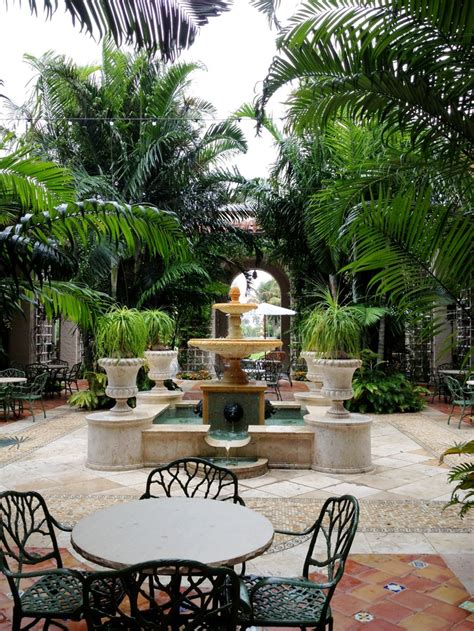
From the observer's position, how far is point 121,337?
250 inches

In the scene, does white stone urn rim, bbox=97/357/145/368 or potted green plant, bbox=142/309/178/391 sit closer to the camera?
white stone urn rim, bbox=97/357/145/368

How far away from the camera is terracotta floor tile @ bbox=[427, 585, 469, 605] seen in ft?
10.1

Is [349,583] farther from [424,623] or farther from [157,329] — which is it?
[157,329]

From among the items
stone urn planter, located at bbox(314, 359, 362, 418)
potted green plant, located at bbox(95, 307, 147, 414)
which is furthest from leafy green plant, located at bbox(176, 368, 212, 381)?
stone urn planter, located at bbox(314, 359, 362, 418)

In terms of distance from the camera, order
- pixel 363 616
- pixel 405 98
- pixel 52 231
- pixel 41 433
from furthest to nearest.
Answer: pixel 41 433 → pixel 52 231 → pixel 405 98 → pixel 363 616

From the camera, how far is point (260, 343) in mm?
7332

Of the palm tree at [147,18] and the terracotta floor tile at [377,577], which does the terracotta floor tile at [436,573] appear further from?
the palm tree at [147,18]

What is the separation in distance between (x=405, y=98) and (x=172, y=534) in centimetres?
250

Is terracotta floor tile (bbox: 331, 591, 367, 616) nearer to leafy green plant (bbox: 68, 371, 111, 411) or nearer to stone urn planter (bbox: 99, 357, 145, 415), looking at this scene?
stone urn planter (bbox: 99, 357, 145, 415)

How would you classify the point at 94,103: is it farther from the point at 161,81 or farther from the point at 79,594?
the point at 79,594

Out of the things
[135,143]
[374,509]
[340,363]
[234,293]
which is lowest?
[374,509]

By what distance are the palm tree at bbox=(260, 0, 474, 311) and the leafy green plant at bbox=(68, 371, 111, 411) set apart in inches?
312

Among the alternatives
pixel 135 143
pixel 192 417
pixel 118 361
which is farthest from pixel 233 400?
pixel 135 143

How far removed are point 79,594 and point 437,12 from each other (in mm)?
3063
